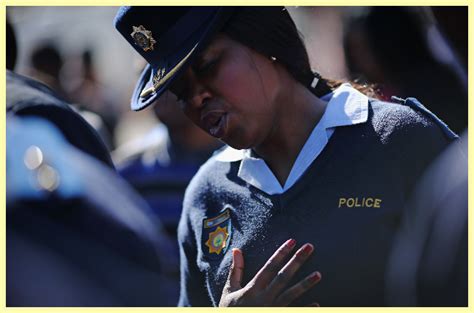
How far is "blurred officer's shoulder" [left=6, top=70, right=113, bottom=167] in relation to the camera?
163 cm

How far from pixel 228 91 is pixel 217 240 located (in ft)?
1.56

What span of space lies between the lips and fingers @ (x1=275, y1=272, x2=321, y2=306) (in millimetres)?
485

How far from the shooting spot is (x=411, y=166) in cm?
241

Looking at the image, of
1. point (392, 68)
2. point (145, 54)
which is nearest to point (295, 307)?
point (145, 54)

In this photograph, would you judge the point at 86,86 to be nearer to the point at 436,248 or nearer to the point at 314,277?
the point at 314,277

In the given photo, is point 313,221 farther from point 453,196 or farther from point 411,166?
point 453,196

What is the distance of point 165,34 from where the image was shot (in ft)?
8.36

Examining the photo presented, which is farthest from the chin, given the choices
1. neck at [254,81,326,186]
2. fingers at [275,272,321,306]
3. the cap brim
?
fingers at [275,272,321,306]

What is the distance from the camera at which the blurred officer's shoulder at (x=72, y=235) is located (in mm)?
1430

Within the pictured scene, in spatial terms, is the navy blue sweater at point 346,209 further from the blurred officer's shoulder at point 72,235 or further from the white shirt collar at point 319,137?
the blurred officer's shoulder at point 72,235

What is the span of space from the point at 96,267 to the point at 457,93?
7.03 feet

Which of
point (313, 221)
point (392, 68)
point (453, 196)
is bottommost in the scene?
point (313, 221)

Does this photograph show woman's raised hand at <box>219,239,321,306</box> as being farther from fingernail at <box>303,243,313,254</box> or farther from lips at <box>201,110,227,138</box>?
lips at <box>201,110,227,138</box>

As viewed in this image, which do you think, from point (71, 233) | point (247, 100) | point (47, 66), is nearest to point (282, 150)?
point (247, 100)
